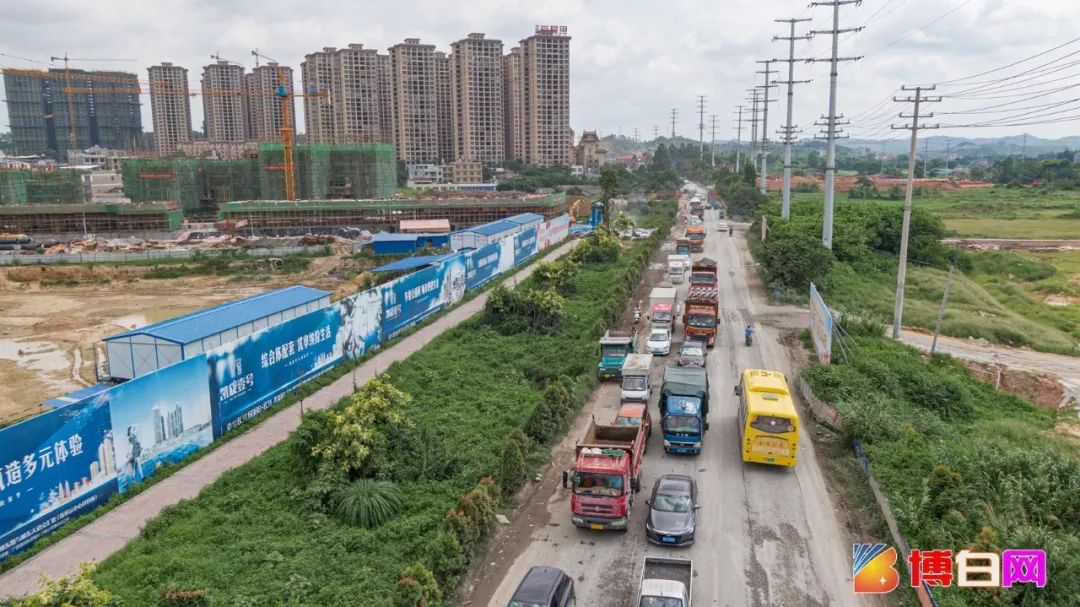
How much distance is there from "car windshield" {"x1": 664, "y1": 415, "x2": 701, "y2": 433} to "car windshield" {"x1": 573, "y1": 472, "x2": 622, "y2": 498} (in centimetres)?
447

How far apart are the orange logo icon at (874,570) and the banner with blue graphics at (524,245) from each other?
127 ft

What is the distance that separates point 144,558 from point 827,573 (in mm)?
12828

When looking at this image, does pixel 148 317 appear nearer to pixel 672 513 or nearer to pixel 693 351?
pixel 693 351

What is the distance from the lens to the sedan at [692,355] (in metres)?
26.0

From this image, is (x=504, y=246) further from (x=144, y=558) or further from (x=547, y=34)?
(x=547, y=34)

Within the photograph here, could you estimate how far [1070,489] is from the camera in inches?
564

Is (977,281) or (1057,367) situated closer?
(1057,367)

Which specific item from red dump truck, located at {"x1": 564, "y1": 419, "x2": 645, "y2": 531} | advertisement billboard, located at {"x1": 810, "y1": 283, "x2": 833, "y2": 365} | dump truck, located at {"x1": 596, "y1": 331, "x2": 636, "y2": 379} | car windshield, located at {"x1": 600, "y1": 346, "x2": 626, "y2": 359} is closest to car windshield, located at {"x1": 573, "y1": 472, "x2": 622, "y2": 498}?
red dump truck, located at {"x1": 564, "y1": 419, "x2": 645, "y2": 531}

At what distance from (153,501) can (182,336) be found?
6820mm

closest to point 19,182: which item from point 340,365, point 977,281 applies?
point 340,365

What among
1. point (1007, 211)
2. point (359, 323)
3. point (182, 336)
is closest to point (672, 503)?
point (182, 336)

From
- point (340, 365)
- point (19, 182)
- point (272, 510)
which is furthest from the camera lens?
point (19, 182)

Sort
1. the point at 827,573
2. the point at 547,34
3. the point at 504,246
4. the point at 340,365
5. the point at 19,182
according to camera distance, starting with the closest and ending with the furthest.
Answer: the point at 827,573 < the point at 340,365 < the point at 504,246 < the point at 19,182 < the point at 547,34

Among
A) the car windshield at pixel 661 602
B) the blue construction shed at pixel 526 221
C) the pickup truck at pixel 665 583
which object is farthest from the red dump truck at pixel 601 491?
the blue construction shed at pixel 526 221
